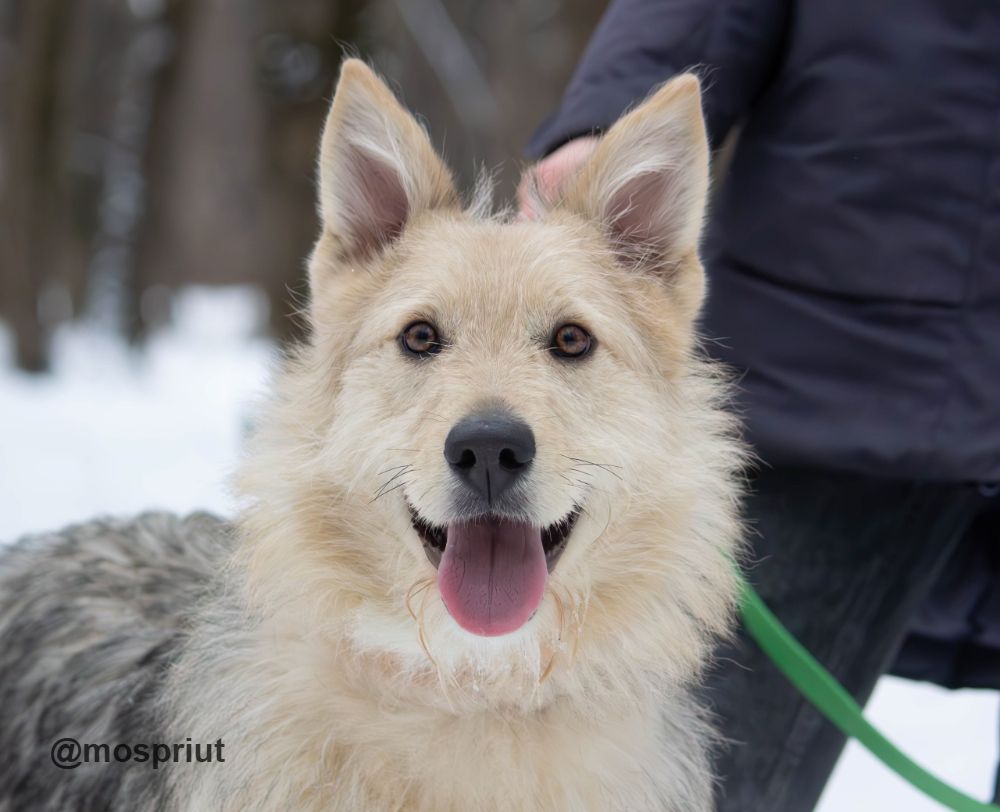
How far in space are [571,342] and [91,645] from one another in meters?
1.51

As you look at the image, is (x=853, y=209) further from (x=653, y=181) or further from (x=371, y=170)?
(x=371, y=170)

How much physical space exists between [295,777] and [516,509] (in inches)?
29.9

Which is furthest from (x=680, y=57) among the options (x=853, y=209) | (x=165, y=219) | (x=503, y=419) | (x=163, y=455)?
(x=165, y=219)

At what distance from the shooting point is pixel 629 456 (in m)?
2.44

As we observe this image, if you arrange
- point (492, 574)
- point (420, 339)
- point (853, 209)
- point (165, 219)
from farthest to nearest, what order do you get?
point (165, 219), point (853, 209), point (420, 339), point (492, 574)

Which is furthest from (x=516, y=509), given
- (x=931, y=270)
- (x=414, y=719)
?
(x=931, y=270)

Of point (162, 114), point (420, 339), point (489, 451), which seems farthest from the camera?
point (162, 114)

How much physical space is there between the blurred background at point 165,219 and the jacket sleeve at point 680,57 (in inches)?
36.3

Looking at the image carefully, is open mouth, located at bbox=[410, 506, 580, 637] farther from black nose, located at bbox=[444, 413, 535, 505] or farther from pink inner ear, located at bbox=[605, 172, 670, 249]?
pink inner ear, located at bbox=[605, 172, 670, 249]

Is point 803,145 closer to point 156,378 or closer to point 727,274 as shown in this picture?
point 727,274

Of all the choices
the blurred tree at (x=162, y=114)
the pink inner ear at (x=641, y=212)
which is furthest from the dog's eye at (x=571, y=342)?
the blurred tree at (x=162, y=114)

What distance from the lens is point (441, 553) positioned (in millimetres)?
2318

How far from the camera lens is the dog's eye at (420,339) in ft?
8.36

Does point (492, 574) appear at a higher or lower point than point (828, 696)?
higher
